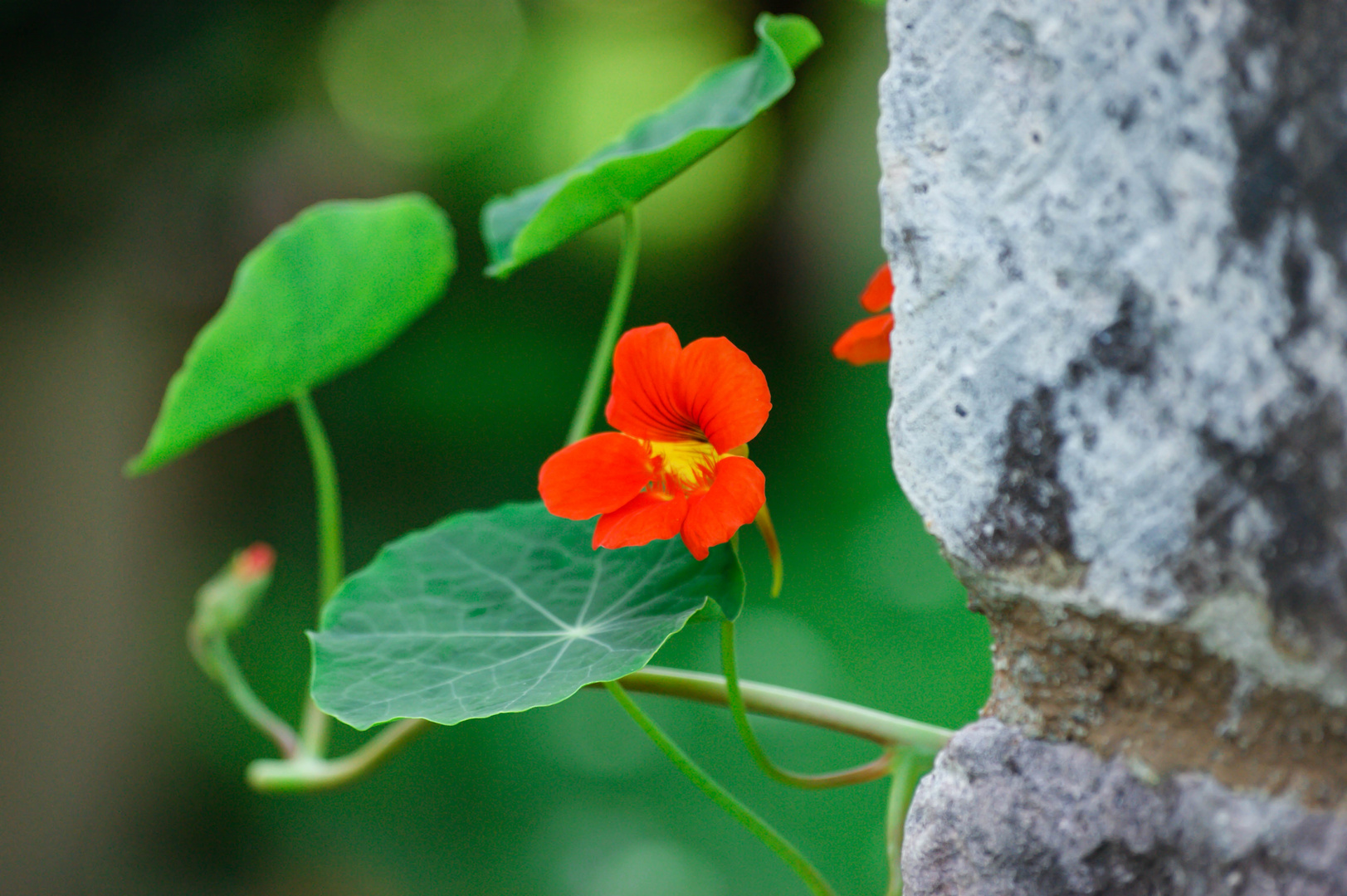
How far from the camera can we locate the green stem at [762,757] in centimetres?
40

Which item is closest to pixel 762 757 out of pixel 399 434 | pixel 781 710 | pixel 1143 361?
pixel 781 710

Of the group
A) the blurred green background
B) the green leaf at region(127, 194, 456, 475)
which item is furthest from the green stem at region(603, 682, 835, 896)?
the blurred green background

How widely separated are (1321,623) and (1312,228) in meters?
0.10

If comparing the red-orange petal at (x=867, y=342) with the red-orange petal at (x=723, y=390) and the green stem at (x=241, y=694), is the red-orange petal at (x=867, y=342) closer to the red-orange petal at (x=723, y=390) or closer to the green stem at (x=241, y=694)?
the red-orange petal at (x=723, y=390)

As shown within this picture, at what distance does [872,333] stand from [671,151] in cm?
13

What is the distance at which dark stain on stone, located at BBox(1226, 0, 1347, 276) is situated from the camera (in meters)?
0.25

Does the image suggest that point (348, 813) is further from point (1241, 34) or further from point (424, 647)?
point (1241, 34)

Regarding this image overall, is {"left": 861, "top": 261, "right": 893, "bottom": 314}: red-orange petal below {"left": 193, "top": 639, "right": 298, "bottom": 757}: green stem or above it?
above

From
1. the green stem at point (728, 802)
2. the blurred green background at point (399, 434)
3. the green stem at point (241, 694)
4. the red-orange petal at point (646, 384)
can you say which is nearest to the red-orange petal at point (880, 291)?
the red-orange petal at point (646, 384)

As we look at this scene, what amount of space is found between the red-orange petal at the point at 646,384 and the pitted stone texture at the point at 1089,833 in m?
0.17

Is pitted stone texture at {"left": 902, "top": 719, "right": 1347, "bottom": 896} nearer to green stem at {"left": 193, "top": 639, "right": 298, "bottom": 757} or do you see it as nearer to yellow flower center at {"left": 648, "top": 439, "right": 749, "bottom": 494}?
Result: yellow flower center at {"left": 648, "top": 439, "right": 749, "bottom": 494}

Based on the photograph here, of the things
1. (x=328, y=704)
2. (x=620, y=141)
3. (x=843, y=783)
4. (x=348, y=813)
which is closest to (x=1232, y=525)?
(x=843, y=783)

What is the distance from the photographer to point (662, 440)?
1.40 feet

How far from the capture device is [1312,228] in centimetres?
26
